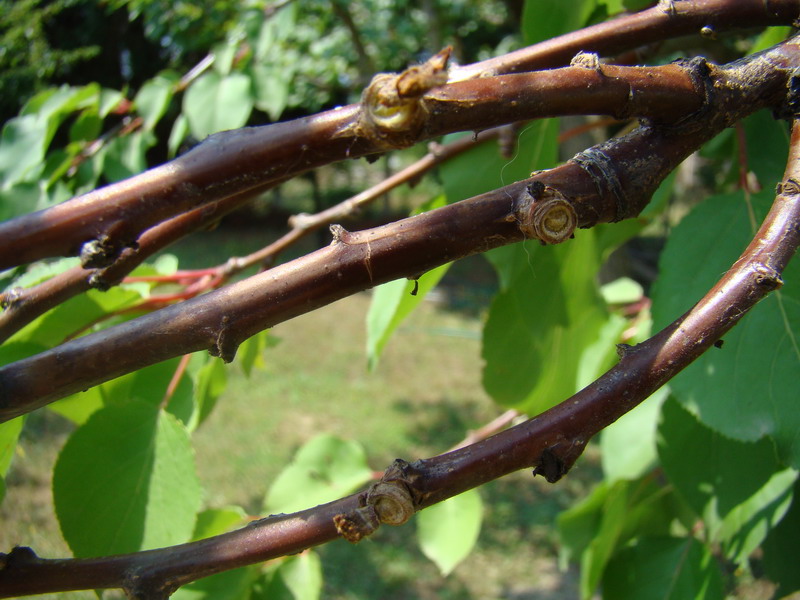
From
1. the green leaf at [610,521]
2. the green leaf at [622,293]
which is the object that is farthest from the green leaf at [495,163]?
the green leaf at [622,293]

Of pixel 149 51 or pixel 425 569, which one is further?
pixel 149 51

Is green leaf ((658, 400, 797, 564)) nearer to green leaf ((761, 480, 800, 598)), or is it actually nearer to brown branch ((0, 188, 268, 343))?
green leaf ((761, 480, 800, 598))

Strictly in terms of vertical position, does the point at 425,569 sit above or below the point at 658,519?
above

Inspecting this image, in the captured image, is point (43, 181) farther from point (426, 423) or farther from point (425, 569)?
point (426, 423)

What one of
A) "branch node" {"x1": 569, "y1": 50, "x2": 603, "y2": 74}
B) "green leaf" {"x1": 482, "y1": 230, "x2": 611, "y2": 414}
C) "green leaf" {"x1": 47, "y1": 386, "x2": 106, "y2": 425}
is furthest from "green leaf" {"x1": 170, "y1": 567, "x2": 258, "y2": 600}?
"branch node" {"x1": 569, "y1": 50, "x2": 603, "y2": 74}

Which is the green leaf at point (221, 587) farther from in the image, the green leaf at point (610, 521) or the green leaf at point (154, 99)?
the green leaf at point (154, 99)

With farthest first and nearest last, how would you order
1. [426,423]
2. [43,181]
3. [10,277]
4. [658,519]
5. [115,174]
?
[426,423] < [115,174] < [43,181] < [658,519] < [10,277]

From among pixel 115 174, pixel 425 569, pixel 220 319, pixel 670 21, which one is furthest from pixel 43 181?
pixel 425 569
